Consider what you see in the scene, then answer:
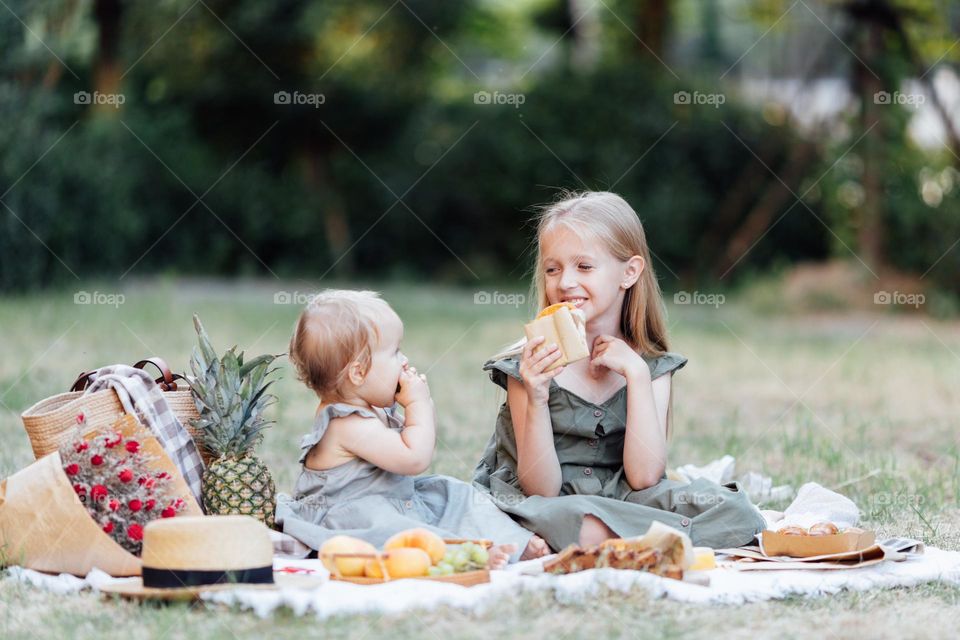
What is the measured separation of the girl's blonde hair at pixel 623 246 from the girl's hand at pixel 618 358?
0.20 meters

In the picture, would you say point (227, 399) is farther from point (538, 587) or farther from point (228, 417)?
point (538, 587)

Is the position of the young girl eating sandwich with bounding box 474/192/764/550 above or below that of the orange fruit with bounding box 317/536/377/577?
above

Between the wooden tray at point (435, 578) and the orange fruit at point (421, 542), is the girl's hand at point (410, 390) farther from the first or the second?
the wooden tray at point (435, 578)

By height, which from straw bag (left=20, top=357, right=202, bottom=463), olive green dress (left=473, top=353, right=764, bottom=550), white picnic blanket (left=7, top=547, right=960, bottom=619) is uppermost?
straw bag (left=20, top=357, right=202, bottom=463)

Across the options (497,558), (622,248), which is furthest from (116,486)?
(622,248)

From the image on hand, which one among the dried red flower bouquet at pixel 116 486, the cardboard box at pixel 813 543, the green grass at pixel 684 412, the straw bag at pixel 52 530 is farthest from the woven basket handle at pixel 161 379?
the cardboard box at pixel 813 543

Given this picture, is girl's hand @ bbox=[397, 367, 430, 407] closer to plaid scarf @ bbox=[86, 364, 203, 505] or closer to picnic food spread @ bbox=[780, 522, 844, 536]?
plaid scarf @ bbox=[86, 364, 203, 505]

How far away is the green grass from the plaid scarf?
2.60 ft

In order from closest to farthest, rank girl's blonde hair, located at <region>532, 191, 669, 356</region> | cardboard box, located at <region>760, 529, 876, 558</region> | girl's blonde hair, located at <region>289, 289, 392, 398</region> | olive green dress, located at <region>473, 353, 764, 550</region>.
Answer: cardboard box, located at <region>760, 529, 876, 558</region> < girl's blonde hair, located at <region>289, 289, 392, 398</region> < olive green dress, located at <region>473, 353, 764, 550</region> < girl's blonde hair, located at <region>532, 191, 669, 356</region>

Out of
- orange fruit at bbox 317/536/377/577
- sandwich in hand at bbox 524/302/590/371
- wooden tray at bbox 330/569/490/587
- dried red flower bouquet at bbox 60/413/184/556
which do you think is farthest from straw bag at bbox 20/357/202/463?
sandwich in hand at bbox 524/302/590/371

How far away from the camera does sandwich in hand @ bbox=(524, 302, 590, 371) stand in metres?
4.28

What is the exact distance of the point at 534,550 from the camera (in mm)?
4355

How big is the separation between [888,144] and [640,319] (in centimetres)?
979

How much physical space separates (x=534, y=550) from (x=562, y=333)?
2.49 feet
